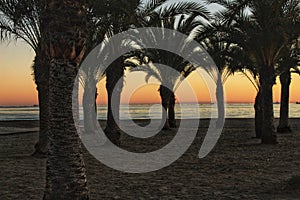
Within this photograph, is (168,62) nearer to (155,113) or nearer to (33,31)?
(33,31)

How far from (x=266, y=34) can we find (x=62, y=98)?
38.1 ft

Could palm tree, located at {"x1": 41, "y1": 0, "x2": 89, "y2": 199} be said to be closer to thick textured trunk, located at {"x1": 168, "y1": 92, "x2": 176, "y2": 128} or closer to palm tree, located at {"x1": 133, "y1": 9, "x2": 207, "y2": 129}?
palm tree, located at {"x1": 133, "y1": 9, "x2": 207, "y2": 129}

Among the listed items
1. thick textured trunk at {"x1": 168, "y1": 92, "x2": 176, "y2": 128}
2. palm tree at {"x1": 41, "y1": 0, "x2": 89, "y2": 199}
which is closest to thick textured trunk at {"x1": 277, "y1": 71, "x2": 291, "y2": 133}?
thick textured trunk at {"x1": 168, "y1": 92, "x2": 176, "y2": 128}

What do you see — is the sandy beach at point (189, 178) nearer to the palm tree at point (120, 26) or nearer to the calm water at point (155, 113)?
the palm tree at point (120, 26)

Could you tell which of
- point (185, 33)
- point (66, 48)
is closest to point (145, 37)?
point (185, 33)

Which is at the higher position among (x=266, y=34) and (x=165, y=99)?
(x=266, y=34)

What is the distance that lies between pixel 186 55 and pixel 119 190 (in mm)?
17737

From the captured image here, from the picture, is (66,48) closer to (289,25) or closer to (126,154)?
(126,154)

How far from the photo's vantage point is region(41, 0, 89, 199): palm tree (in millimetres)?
6359

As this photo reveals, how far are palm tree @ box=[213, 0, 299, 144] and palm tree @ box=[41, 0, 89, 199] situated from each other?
910cm

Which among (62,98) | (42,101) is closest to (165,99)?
(42,101)

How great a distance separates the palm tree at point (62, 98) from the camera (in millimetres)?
6359

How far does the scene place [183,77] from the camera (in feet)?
92.3

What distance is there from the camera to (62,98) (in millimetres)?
6383
